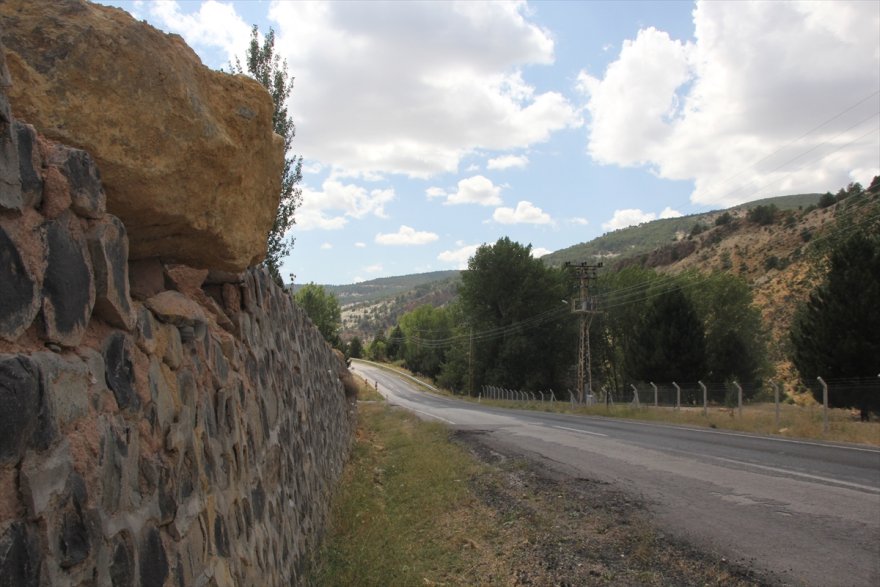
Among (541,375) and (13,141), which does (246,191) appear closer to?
(13,141)

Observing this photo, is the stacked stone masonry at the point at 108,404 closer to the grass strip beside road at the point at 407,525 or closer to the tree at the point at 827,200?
the grass strip beside road at the point at 407,525

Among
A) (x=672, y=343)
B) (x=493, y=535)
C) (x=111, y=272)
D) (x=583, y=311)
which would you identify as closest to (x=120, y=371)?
(x=111, y=272)

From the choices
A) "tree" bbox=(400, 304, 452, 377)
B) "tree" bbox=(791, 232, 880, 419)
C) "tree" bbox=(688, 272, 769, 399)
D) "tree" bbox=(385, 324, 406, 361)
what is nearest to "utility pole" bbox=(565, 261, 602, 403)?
"tree" bbox=(688, 272, 769, 399)

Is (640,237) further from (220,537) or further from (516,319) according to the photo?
(220,537)

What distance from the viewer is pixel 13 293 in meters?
1.57

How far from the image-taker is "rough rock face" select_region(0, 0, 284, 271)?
2150 millimetres

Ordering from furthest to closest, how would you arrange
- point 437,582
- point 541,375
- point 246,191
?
point 541,375 → point 437,582 → point 246,191

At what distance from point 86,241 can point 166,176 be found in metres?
0.56

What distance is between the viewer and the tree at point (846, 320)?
82.4ft

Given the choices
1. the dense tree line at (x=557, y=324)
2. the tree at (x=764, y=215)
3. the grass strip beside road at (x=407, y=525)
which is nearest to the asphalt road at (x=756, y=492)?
the grass strip beside road at (x=407, y=525)

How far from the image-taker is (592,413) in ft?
105

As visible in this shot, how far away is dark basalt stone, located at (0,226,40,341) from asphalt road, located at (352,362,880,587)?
18.0ft

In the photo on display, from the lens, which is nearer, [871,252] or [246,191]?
[246,191]

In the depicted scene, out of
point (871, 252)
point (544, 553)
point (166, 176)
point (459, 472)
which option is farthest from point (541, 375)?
point (166, 176)
